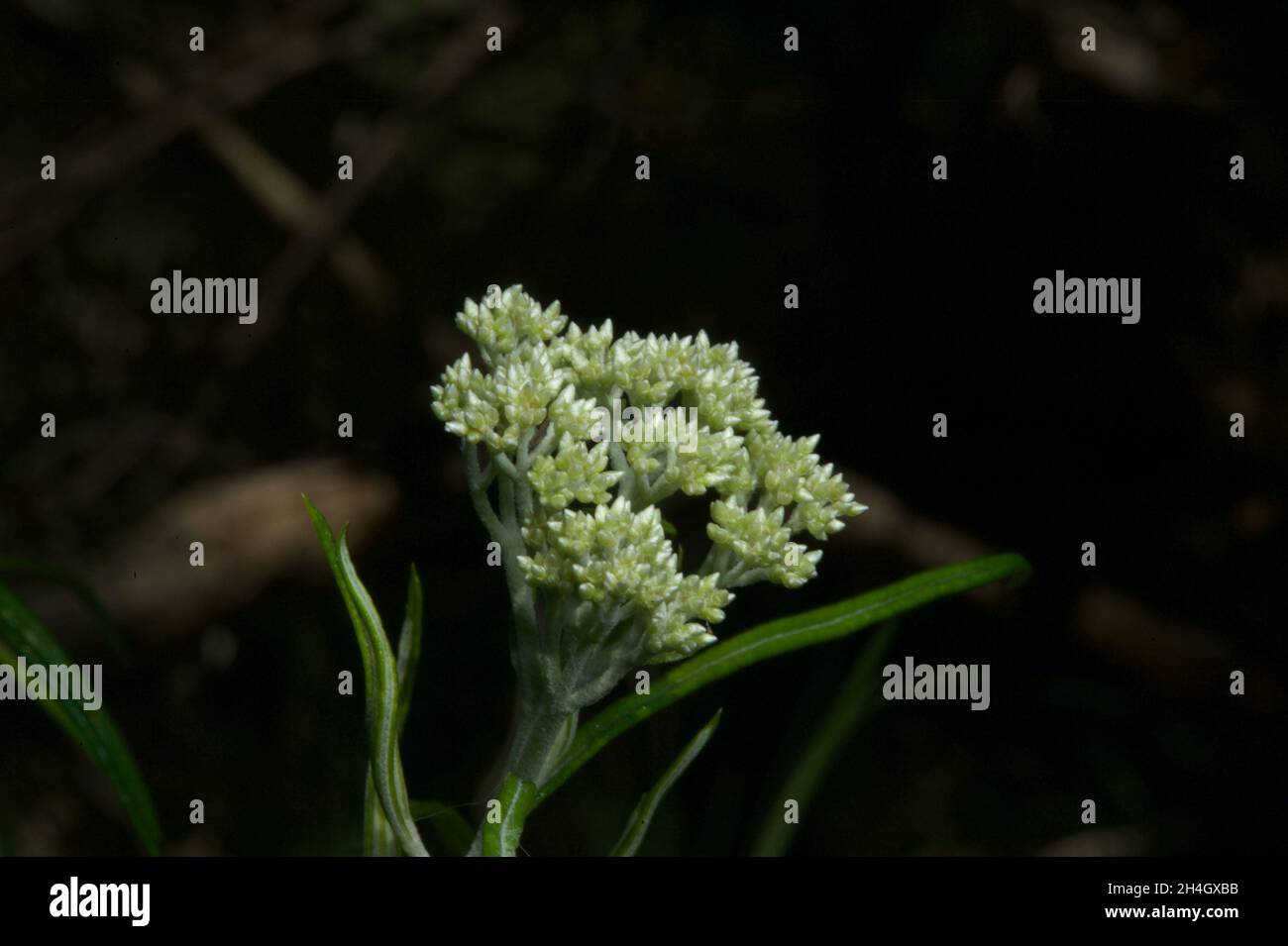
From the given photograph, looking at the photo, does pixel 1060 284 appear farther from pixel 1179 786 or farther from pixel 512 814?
pixel 512 814

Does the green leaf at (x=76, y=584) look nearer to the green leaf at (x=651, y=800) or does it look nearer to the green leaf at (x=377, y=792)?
the green leaf at (x=377, y=792)

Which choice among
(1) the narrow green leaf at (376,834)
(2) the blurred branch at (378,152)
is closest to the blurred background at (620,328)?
(2) the blurred branch at (378,152)

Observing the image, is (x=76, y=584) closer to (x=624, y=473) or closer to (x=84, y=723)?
(x=84, y=723)

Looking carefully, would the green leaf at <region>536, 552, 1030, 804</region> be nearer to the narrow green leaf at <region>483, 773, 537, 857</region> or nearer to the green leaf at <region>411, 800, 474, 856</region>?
the narrow green leaf at <region>483, 773, 537, 857</region>

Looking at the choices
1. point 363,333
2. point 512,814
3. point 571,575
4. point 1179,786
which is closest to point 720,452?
point 571,575

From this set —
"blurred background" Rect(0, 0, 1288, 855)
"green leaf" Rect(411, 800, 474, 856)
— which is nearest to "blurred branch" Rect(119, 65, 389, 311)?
"blurred background" Rect(0, 0, 1288, 855)

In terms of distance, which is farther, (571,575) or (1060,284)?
(1060,284)
